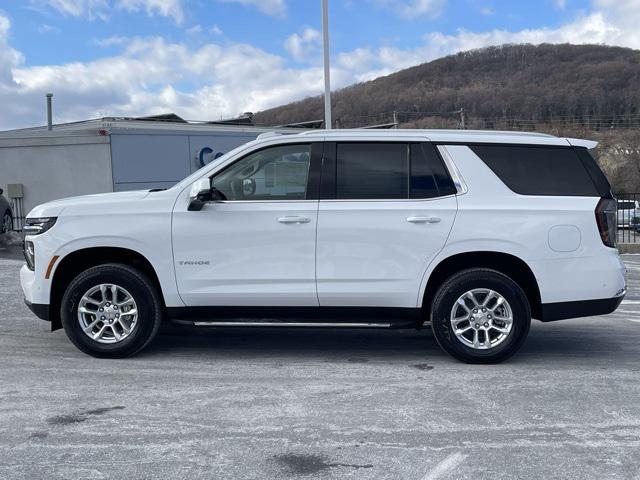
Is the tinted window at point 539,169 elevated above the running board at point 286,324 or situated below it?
above

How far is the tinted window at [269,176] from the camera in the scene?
5.83 metres

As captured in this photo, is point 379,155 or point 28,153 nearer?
point 379,155

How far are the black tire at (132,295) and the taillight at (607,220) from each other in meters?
3.79

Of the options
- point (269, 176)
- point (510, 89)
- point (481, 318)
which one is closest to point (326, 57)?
point (269, 176)

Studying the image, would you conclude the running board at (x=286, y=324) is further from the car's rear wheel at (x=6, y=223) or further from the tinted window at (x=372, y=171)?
the car's rear wheel at (x=6, y=223)

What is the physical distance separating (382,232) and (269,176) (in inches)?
43.5

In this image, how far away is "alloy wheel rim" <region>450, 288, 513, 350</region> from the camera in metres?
5.69

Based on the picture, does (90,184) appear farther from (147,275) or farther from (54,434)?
(54,434)

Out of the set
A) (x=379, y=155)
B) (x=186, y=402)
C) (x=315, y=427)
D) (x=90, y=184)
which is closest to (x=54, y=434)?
(x=186, y=402)

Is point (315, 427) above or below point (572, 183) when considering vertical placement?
A: below

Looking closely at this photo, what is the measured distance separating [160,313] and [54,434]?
176cm

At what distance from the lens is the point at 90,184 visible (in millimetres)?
16812

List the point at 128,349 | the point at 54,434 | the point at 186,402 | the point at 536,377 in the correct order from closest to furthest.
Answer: the point at 54,434, the point at 186,402, the point at 536,377, the point at 128,349

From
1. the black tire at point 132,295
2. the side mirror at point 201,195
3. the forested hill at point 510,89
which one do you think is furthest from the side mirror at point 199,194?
the forested hill at point 510,89
